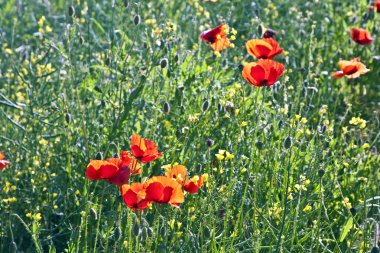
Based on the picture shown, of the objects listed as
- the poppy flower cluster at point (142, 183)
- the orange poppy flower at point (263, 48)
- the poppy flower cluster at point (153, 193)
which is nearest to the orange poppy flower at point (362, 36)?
the orange poppy flower at point (263, 48)

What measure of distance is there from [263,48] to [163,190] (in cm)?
95

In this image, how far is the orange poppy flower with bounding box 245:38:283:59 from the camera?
10.5ft

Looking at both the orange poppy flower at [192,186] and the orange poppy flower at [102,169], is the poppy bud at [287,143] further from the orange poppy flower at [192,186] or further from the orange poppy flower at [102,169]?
the orange poppy flower at [102,169]

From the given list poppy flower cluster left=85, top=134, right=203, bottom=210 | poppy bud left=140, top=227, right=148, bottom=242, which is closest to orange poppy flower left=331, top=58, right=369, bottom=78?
poppy flower cluster left=85, top=134, right=203, bottom=210

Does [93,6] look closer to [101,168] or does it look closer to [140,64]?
[140,64]

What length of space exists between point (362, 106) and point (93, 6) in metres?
1.91

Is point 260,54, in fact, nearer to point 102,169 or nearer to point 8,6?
point 102,169

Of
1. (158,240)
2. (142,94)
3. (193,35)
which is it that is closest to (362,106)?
(193,35)

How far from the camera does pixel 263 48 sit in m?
3.21

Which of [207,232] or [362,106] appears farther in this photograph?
[362,106]

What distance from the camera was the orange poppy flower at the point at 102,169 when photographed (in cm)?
259

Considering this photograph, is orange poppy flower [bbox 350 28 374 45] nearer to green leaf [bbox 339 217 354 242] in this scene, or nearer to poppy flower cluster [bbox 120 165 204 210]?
green leaf [bbox 339 217 354 242]

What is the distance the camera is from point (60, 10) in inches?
241

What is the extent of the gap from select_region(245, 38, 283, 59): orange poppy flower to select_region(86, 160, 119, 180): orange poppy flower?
84 centimetres
